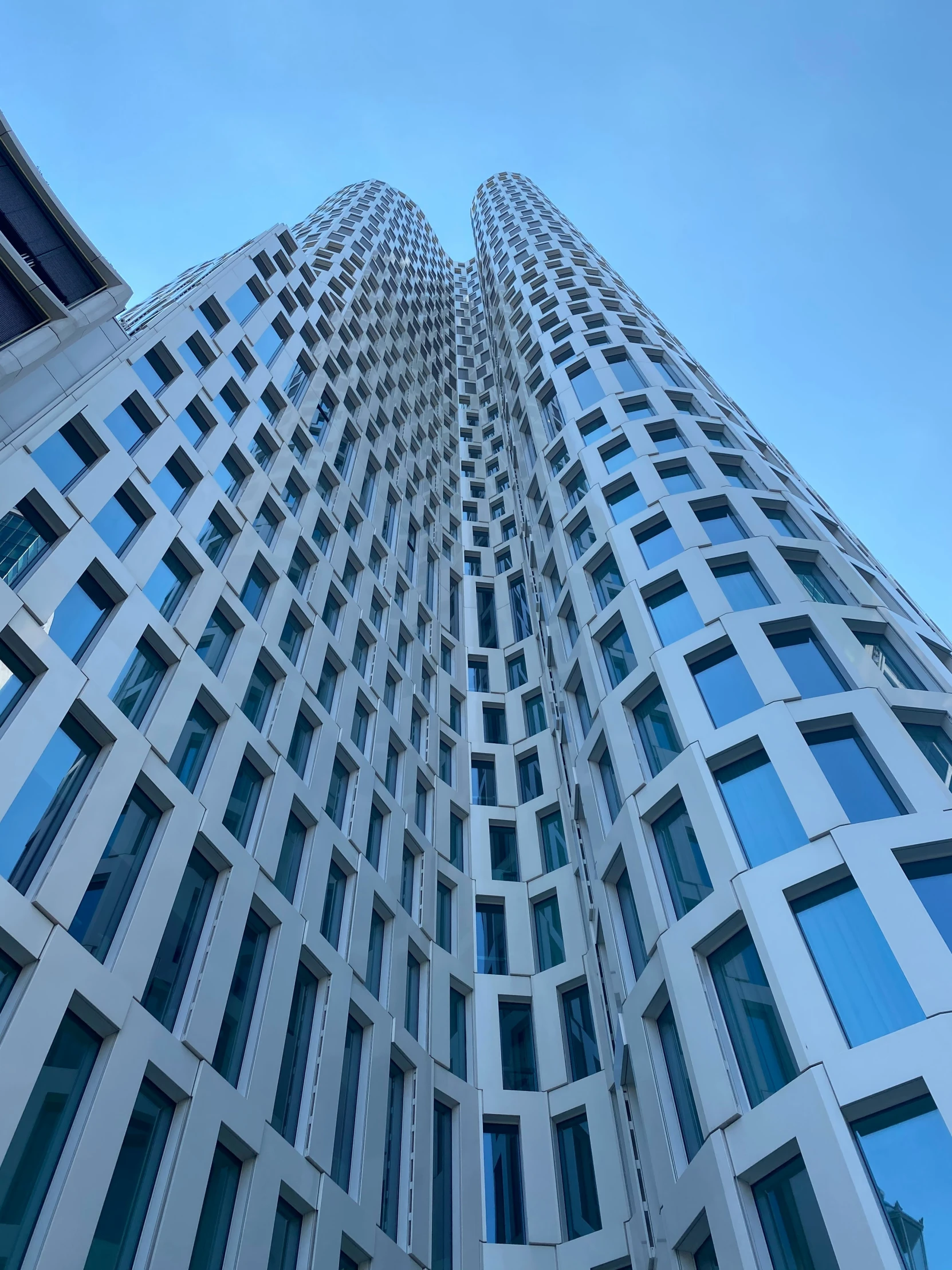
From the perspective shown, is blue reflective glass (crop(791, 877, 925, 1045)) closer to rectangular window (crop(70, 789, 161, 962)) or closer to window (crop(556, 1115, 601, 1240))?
window (crop(556, 1115, 601, 1240))

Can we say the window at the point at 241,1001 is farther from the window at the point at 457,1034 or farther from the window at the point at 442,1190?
the window at the point at 457,1034

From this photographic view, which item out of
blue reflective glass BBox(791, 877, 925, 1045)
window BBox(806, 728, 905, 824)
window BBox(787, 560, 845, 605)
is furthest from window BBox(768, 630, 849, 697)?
blue reflective glass BBox(791, 877, 925, 1045)

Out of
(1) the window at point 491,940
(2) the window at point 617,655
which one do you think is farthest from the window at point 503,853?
(2) the window at point 617,655

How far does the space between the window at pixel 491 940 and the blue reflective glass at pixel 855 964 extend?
12.5m

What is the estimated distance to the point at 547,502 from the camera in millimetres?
38906

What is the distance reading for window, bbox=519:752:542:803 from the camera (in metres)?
34.3

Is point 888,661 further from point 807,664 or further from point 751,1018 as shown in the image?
point 751,1018

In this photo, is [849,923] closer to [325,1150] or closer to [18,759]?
[325,1150]

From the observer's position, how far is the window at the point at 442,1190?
2095 centimetres

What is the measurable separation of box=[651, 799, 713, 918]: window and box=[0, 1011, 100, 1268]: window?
11.5 metres

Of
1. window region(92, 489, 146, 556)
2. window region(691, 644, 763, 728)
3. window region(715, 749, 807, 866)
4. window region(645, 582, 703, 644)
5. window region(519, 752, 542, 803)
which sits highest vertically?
window region(519, 752, 542, 803)

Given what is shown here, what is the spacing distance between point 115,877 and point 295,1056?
5.59 meters

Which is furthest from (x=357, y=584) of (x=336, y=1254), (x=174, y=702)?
(x=336, y=1254)

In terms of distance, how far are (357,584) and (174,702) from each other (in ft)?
45.2
